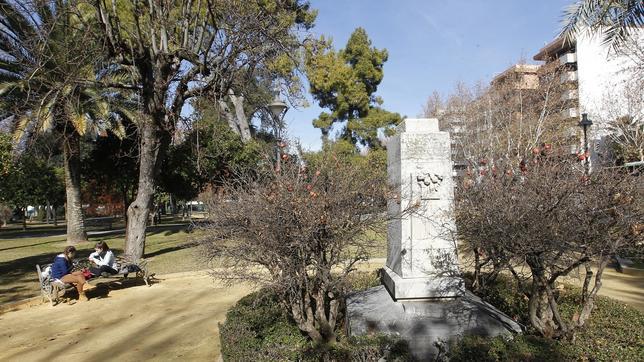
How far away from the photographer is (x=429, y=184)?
525cm

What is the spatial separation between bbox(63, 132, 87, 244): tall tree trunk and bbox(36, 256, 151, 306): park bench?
8.43m

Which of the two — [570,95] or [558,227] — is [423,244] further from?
[570,95]

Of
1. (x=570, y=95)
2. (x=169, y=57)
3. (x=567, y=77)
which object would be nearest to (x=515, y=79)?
(x=570, y=95)

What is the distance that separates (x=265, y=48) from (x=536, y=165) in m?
9.44

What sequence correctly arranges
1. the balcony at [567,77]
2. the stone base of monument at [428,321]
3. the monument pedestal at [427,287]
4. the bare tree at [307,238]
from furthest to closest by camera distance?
the balcony at [567,77] < the monument pedestal at [427,287] < the stone base of monument at [428,321] < the bare tree at [307,238]

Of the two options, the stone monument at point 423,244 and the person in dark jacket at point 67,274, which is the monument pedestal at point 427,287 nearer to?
the stone monument at point 423,244

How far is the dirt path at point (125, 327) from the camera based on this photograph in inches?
205

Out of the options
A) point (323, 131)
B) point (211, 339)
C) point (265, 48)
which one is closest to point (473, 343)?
point (211, 339)

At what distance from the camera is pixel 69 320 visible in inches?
265

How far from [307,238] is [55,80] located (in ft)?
41.4

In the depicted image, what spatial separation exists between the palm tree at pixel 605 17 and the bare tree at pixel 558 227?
5.96 metres

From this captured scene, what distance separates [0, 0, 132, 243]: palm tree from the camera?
10.8m

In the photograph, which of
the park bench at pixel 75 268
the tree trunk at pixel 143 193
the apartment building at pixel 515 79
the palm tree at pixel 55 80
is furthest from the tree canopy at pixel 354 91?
the park bench at pixel 75 268

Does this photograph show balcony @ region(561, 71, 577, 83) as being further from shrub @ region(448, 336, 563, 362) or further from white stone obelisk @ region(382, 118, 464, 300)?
shrub @ region(448, 336, 563, 362)
